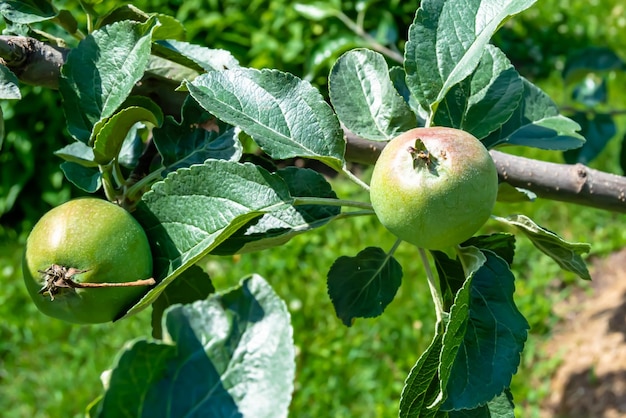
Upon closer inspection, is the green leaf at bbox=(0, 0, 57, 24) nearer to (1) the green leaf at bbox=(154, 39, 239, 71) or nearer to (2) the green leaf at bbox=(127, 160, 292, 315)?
(1) the green leaf at bbox=(154, 39, 239, 71)

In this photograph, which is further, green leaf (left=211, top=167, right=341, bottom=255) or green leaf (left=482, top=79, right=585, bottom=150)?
green leaf (left=482, top=79, right=585, bottom=150)

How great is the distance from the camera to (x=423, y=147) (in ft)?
2.00

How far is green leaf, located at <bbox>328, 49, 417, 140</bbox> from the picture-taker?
0.74m

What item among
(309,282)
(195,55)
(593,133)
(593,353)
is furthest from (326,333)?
(195,55)

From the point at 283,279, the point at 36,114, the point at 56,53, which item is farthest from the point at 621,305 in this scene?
the point at 36,114

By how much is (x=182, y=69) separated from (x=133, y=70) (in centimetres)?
11

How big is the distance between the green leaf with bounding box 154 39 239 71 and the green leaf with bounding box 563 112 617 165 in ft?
3.55

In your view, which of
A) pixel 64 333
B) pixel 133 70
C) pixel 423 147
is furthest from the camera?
pixel 64 333

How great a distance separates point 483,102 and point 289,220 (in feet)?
0.84

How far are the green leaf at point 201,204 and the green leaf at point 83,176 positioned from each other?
101mm

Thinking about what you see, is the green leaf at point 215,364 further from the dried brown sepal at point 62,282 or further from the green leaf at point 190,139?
the green leaf at point 190,139

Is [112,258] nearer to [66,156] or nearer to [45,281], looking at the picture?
[45,281]

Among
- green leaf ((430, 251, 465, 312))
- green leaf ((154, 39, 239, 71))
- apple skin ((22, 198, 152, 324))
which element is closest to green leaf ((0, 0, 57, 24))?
green leaf ((154, 39, 239, 71))

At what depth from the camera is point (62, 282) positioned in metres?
0.63
